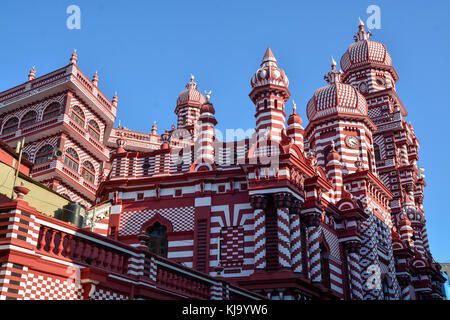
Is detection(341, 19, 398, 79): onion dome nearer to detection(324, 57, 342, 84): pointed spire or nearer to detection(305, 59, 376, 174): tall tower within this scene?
detection(324, 57, 342, 84): pointed spire

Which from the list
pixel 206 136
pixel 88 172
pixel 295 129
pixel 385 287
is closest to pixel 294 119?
pixel 295 129

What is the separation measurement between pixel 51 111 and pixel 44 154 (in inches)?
139

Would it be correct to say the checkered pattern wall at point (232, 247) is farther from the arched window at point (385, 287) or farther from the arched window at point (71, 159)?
the arched window at point (71, 159)

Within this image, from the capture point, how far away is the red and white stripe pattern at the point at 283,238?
24.9 meters

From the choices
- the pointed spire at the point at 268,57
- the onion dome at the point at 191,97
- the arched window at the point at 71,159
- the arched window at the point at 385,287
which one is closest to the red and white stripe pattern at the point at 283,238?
the pointed spire at the point at 268,57

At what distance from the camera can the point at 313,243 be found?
27.8 meters

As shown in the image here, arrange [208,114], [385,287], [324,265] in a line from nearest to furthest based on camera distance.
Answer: [324,265] < [208,114] < [385,287]

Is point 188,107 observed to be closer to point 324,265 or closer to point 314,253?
point 324,265

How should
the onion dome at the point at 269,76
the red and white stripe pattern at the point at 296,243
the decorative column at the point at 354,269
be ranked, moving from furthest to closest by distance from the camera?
1. the decorative column at the point at 354,269
2. the onion dome at the point at 269,76
3. the red and white stripe pattern at the point at 296,243

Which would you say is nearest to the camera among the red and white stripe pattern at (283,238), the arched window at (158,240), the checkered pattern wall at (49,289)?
the checkered pattern wall at (49,289)

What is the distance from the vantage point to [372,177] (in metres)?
37.9

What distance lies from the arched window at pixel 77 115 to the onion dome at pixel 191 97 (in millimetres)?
16073

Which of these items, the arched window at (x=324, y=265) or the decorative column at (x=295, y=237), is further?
the arched window at (x=324, y=265)
